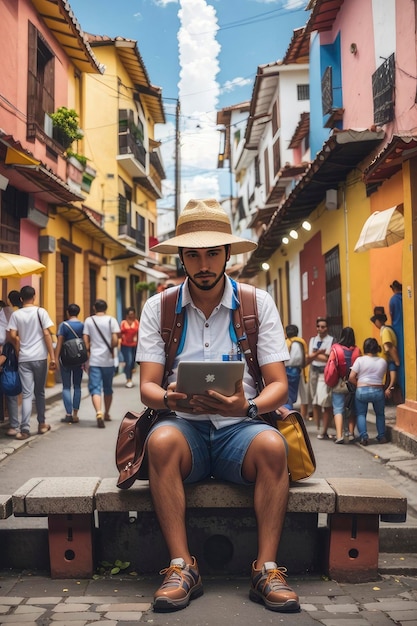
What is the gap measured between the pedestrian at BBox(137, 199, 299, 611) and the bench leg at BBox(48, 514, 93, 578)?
1.69 feet

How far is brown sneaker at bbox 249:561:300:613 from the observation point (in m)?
3.11

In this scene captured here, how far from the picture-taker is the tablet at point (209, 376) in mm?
3242

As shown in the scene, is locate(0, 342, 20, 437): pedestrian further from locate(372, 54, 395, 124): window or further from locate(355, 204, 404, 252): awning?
locate(372, 54, 395, 124): window

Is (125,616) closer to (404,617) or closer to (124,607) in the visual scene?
(124,607)

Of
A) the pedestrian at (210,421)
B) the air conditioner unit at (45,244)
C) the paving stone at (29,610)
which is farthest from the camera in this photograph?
the air conditioner unit at (45,244)

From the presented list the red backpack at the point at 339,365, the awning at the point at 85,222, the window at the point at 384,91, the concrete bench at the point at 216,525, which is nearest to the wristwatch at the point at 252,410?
the concrete bench at the point at 216,525

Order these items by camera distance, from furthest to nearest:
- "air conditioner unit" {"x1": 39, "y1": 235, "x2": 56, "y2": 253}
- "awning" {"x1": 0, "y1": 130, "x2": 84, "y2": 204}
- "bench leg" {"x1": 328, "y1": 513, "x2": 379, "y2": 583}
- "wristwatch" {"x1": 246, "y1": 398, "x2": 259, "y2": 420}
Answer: "air conditioner unit" {"x1": 39, "y1": 235, "x2": 56, "y2": 253}
"awning" {"x1": 0, "y1": 130, "x2": 84, "y2": 204}
"bench leg" {"x1": 328, "y1": 513, "x2": 379, "y2": 583}
"wristwatch" {"x1": 246, "y1": 398, "x2": 259, "y2": 420}

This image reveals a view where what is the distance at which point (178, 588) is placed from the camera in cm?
315

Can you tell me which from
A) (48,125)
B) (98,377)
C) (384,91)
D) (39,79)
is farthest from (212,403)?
(39,79)

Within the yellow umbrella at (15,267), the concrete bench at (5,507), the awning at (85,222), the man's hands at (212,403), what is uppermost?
the awning at (85,222)

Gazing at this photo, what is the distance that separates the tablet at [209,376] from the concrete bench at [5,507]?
4.01ft

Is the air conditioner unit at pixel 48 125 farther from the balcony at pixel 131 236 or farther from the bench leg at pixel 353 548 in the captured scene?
the balcony at pixel 131 236

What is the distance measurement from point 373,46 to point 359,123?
4.99 feet

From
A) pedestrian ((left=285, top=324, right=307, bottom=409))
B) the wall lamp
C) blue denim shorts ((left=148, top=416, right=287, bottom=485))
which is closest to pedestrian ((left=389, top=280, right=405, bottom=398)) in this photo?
pedestrian ((left=285, top=324, right=307, bottom=409))
